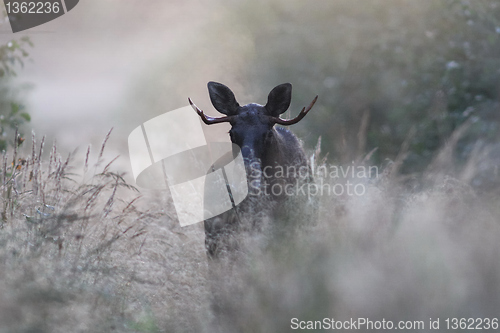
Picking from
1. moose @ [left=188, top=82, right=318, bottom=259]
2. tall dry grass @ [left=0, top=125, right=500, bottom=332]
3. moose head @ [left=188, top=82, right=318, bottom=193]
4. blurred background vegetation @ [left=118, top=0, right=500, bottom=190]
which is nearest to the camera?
tall dry grass @ [left=0, top=125, right=500, bottom=332]

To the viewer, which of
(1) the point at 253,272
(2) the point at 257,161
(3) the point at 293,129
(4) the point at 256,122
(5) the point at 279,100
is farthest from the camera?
(3) the point at 293,129

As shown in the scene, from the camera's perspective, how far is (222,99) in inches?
232

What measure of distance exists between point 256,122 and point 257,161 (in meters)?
0.49

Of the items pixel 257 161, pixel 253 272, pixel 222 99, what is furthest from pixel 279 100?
pixel 253 272

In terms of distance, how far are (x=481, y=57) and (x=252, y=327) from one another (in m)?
8.76

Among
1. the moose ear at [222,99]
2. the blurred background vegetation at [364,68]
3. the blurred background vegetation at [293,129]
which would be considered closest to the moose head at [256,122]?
the moose ear at [222,99]

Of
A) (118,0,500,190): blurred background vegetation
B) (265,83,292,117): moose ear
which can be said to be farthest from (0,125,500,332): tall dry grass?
(118,0,500,190): blurred background vegetation

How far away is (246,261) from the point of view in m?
4.35

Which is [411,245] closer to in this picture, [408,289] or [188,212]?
[408,289]

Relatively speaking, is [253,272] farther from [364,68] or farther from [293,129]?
[364,68]

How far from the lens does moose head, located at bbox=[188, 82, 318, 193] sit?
217 inches

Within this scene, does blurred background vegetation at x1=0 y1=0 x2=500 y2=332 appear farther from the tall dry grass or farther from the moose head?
the moose head

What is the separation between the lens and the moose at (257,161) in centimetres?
486

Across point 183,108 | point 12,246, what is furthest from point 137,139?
point 12,246
